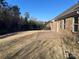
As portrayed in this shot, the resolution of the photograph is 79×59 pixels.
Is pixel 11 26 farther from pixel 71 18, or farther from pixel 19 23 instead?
pixel 71 18

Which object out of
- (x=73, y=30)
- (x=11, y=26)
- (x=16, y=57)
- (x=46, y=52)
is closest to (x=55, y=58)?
(x=46, y=52)

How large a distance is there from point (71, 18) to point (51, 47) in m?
7.85

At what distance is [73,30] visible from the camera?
17984mm

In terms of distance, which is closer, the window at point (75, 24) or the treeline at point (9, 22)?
the window at point (75, 24)

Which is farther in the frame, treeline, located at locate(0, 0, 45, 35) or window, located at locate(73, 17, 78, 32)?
treeline, located at locate(0, 0, 45, 35)

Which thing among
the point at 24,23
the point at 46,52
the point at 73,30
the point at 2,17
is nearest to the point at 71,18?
the point at 73,30

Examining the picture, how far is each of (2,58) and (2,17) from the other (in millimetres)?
23679

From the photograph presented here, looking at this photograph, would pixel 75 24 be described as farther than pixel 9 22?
No

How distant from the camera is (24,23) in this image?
1613 inches

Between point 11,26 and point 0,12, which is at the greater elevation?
point 0,12

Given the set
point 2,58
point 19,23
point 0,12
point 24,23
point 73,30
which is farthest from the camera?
point 24,23

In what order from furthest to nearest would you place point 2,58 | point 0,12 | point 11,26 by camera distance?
point 11,26 → point 0,12 → point 2,58

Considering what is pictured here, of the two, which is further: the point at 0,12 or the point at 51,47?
the point at 0,12

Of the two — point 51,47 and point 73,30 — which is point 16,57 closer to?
point 51,47
